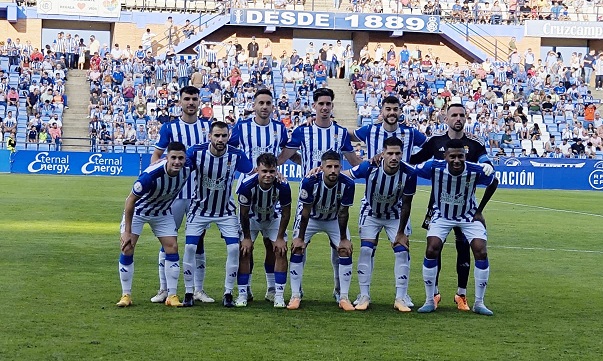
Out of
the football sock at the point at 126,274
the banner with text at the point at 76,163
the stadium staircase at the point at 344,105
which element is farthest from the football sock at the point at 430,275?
the stadium staircase at the point at 344,105

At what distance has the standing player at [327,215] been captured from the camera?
1065 cm

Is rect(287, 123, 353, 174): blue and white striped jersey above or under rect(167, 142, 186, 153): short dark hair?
above

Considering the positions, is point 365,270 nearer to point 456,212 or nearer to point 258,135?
point 456,212

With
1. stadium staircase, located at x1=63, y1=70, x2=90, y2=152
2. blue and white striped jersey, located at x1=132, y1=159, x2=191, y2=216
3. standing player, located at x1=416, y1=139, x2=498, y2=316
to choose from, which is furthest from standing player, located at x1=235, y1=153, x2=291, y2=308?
stadium staircase, located at x1=63, y1=70, x2=90, y2=152

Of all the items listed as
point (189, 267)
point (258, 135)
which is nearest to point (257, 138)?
point (258, 135)

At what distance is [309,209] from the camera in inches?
426

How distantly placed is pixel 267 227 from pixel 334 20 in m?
40.6

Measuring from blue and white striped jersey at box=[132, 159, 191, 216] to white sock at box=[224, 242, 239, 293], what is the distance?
77 centimetres

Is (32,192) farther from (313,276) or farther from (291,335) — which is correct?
(291,335)

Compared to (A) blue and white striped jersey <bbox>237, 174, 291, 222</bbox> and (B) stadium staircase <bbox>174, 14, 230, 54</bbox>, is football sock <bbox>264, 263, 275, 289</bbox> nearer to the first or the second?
(A) blue and white striped jersey <bbox>237, 174, 291, 222</bbox>

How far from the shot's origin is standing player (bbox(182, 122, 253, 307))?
421 inches

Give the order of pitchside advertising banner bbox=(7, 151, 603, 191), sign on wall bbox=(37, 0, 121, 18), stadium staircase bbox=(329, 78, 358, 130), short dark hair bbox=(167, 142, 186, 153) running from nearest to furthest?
short dark hair bbox=(167, 142, 186, 153), pitchside advertising banner bbox=(7, 151, 603, 191), stadium staircase bbox=(329, 78, 358, 130), sign on wall bbox=(37, 0, 121, 18)

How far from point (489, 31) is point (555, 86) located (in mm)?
7460

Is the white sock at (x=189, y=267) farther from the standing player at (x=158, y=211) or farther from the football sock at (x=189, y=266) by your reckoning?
the standing player at (x=158, y=211)
